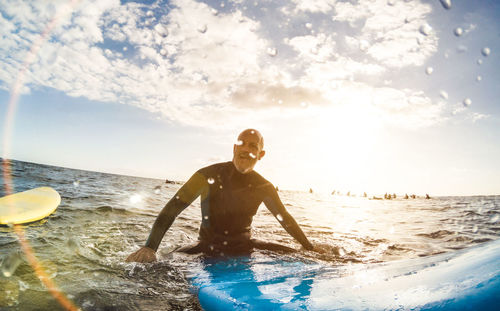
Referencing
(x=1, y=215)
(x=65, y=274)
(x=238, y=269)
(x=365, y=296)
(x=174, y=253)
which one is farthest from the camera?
(x=1, y=215)

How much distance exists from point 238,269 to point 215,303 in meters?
0.81

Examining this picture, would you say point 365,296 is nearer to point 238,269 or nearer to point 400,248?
point 238,269

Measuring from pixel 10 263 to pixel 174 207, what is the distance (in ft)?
5.24

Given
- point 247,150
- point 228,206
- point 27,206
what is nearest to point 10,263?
point 228,206

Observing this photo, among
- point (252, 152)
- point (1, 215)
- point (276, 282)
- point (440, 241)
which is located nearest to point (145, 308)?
point (276, 282)

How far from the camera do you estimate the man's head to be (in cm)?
313

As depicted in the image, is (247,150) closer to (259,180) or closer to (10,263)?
(259,180)

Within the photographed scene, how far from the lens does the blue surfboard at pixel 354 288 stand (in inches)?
51.1

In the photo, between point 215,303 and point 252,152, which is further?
point 252,152

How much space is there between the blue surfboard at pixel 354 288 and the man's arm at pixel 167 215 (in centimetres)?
53

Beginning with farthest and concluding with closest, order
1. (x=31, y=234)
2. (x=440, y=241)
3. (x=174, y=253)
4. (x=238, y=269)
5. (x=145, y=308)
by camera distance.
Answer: (x=440, y=241) → (x=31, y=234) → (x=174, y=253) → (x=238, y=269) → (x=145, y=308)

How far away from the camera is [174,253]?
3.13m

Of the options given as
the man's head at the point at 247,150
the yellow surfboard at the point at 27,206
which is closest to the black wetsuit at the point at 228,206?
the man's head at the point at 247,150

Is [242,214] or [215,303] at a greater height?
[242,214]
